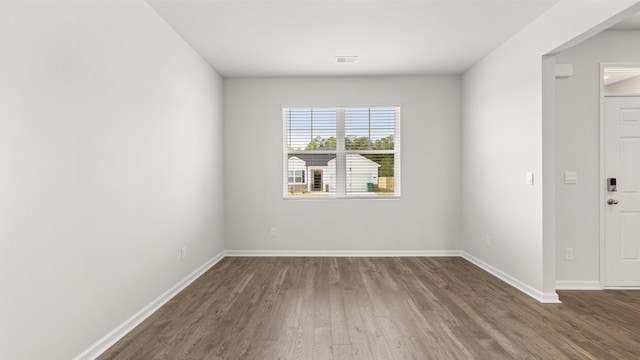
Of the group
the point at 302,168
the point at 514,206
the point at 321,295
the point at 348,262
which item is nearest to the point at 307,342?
the point at 321,295

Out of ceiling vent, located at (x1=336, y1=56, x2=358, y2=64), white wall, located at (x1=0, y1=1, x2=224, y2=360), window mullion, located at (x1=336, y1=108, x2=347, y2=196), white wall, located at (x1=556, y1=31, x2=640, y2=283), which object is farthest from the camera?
window mullion, located at (x1=336, y1=108, x2=347, y2=196)

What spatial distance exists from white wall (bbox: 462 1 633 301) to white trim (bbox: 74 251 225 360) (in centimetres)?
360

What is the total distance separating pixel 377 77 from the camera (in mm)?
5082

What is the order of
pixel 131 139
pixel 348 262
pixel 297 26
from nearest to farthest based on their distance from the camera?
pixel 131 139 < pixel 297 26 < pixel 348 262

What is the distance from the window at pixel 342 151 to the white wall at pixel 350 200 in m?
0.16

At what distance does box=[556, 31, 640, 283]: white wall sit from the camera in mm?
3492

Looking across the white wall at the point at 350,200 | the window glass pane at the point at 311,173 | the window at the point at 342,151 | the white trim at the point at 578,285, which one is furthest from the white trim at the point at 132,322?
the white trim at the point at 578,285

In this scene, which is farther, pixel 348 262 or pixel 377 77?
pixel 377 77

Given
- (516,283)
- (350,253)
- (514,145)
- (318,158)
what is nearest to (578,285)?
(516,283)

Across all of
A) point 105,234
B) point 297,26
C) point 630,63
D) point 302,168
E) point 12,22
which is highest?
point 297,26

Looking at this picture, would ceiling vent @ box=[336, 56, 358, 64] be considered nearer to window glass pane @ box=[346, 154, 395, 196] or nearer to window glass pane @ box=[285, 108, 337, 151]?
window glass pane @ box=[285, 108, 337, 151]

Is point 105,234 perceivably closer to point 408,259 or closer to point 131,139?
point 131,139

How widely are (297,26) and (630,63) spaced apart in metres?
3.51

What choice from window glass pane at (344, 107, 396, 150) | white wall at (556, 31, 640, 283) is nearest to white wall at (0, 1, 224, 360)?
window glass pane at (344, 107, 396, 150)
